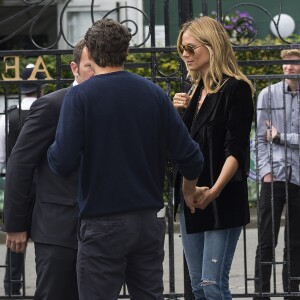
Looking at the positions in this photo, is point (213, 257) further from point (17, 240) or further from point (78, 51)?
point (78, 51)

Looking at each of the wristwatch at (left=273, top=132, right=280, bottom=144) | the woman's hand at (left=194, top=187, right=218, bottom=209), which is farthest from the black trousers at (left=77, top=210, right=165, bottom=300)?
the wristwatch at (left=273, top=132, right=280, bottom=144)

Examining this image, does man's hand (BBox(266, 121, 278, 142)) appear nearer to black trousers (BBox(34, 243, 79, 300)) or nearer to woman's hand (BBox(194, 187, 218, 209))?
woman's hand (BBox(194, 187, 218, 209))

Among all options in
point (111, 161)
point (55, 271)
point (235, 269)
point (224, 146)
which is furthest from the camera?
point (235, 269)

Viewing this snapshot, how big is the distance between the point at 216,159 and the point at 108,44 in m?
1.06

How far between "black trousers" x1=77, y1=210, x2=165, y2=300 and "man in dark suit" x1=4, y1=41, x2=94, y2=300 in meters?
0.44

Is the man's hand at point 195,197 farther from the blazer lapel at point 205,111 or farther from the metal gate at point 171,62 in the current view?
the metal gate at point 171,62

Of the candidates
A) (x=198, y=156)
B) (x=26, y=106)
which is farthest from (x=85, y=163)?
(x=26, y=106)

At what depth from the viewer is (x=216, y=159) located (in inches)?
223

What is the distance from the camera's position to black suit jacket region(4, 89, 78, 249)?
5.40 m

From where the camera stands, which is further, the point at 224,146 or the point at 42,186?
the point at 224,146

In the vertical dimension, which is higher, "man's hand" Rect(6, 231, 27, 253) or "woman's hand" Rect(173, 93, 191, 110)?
"woman's hand" Rect(173, 93, 191, 110)

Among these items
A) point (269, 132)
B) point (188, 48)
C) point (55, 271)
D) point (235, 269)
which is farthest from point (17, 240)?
point (235, 269)

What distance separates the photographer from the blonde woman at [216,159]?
5.59 metres

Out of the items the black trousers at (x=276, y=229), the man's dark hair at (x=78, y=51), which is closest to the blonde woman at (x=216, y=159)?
the man's dark hair at (x=78, y=51)
